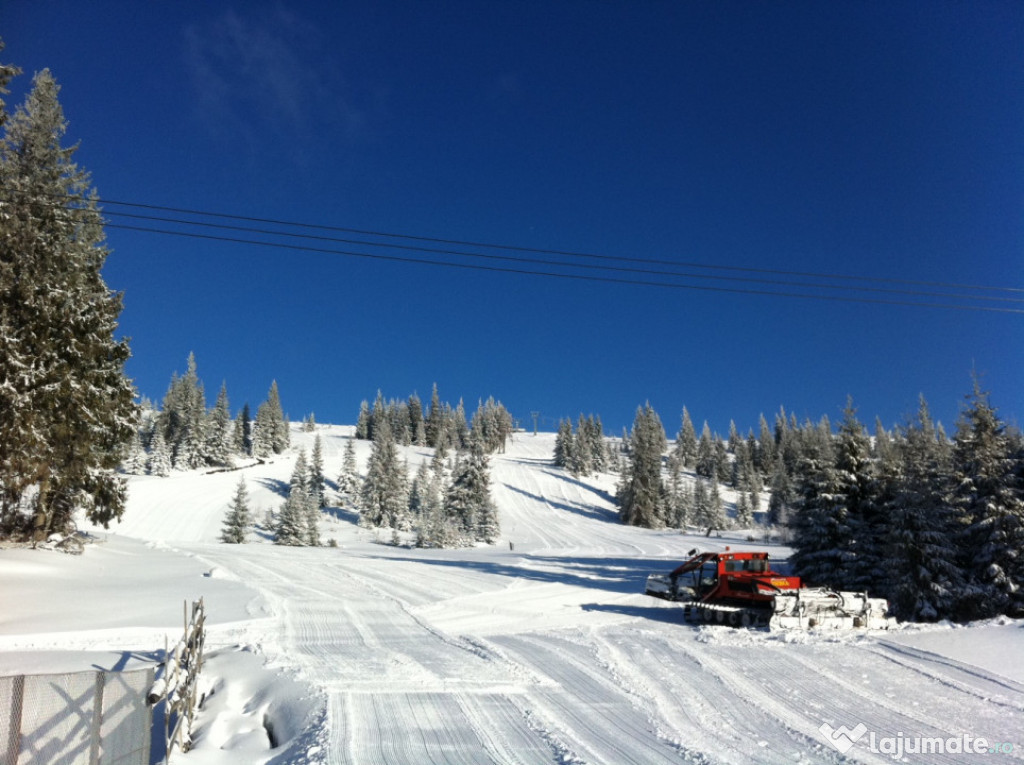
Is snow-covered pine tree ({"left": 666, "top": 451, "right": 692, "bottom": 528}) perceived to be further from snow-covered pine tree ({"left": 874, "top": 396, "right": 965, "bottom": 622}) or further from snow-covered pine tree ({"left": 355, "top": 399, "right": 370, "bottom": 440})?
snow-covered pine tree ({"left": 355, "top": 399, "right": 370, "bottom": 440})

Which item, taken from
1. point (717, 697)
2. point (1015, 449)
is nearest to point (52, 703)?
point (717, 697)

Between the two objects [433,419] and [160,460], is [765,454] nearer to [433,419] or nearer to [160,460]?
[433,419]

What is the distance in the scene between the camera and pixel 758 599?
15297 millimetres

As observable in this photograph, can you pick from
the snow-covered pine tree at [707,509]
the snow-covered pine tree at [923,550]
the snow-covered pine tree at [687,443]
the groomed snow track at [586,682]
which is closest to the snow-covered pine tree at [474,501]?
the groomed snow track at [586,682]

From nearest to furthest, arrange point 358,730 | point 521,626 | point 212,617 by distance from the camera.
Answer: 1. point 358,730
2. point 212,617
3. point 521,626

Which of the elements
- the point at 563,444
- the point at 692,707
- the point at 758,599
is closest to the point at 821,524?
the point at 758,599

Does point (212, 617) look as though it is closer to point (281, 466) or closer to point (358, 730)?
point (358, 730)

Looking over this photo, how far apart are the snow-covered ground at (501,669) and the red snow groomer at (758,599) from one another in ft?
2.59

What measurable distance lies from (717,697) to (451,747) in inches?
168

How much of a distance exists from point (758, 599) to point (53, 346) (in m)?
21.7

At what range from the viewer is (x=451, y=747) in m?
6.48

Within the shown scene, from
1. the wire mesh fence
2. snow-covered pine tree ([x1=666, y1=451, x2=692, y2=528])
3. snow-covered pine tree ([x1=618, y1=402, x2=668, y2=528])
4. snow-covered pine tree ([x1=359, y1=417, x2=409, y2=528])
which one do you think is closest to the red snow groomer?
the wire mesh fence

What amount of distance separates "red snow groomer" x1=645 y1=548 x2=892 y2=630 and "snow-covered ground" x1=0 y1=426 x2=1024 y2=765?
0.79 meters

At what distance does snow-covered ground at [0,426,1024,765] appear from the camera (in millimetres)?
6719
